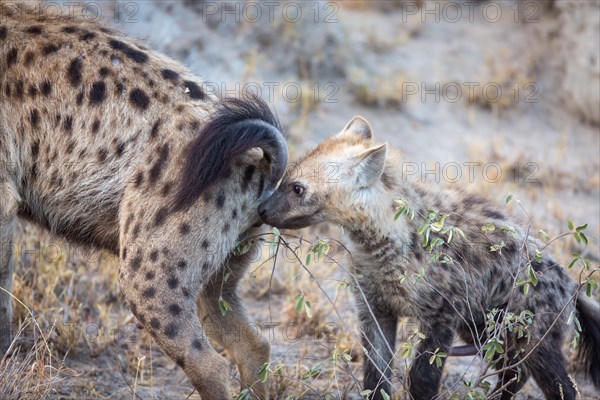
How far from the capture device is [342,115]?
28.7 feet

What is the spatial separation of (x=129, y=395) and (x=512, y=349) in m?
1.88

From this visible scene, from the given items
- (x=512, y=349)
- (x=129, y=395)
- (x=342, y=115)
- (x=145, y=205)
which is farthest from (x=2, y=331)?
(x=342, y=115)

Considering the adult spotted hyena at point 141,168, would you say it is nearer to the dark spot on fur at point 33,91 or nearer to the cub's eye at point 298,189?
the dark spot on fur at point 33,91

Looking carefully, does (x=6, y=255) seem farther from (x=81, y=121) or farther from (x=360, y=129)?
(x=360, y=129)

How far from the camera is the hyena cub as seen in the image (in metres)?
4.65

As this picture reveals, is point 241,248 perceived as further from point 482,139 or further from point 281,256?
point 482,139

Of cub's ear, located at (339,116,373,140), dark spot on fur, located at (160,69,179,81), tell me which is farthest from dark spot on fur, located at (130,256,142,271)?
cub's ear, located at (339,116,373,140)

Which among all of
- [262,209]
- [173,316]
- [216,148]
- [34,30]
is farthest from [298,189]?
[34,30]

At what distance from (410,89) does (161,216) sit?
543cm

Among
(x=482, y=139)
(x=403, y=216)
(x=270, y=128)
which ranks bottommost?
(x=482, y=139)

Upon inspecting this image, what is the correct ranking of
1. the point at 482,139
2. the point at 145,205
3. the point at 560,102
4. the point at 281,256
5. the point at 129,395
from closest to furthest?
the point at 145,205, the point at 129,395, the point at 281,256, the point at 482,139, the point at 560,102

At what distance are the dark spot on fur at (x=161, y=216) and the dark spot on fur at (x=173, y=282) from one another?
23 cm

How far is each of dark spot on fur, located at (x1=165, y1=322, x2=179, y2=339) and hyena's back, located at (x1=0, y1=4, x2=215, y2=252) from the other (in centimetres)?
55

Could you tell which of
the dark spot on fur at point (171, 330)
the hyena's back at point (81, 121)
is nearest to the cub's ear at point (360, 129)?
the hyena's back at point (81, 121)
